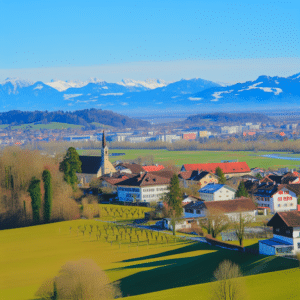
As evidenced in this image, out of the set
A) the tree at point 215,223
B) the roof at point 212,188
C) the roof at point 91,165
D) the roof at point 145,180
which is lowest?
the tree at point 215,223

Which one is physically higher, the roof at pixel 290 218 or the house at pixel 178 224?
the roof at pixel 290 218

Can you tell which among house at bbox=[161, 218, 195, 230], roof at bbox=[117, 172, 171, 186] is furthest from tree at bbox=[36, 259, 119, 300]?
roof at bbox=[117, 172, 171, 186]

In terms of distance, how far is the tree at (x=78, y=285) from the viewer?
21484 millimetres

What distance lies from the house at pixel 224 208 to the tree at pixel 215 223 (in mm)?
1755

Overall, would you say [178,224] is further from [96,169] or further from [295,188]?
[96,169]

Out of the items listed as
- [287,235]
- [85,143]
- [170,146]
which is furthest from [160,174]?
[85,143]

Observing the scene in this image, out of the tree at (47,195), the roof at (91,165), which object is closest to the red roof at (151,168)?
the roof at (91,165)

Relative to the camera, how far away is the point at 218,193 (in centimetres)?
5356

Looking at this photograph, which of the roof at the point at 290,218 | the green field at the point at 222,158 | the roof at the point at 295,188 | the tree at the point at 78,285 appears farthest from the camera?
the green field at the point at 222,158

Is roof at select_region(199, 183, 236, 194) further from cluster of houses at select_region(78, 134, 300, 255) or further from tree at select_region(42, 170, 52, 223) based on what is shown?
tree at select_region(42, 170, 52, 223)

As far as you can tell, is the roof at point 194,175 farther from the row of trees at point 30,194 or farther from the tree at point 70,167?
the row of trees at point 30,194

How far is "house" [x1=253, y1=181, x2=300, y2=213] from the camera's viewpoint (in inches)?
1996

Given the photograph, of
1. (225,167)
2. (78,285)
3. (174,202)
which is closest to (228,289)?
(78,285)

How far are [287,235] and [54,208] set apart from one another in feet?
71.1
